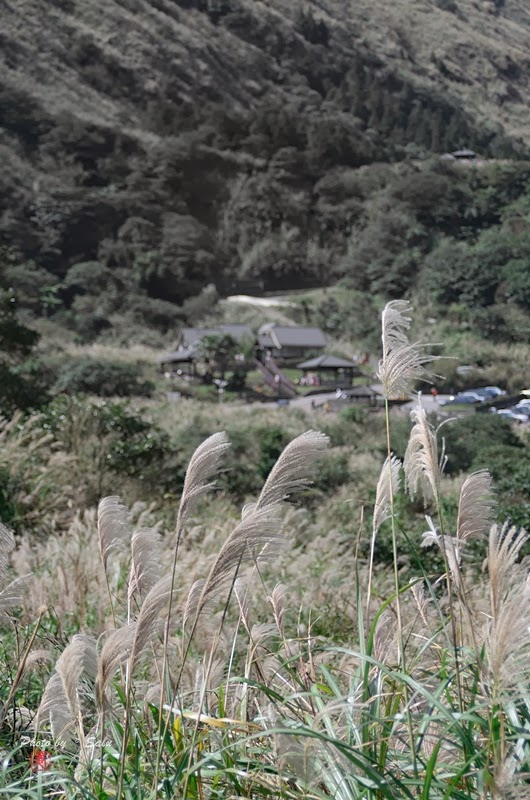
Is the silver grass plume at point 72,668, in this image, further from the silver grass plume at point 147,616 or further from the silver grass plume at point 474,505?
the silver grass plume at point 474,505

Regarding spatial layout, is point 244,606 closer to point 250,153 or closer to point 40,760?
point 40,760

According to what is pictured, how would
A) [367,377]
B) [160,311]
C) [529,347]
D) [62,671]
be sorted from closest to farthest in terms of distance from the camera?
[62,671] < [367,377] < [529,347] < [160,311]

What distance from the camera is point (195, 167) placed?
44438 millimetres

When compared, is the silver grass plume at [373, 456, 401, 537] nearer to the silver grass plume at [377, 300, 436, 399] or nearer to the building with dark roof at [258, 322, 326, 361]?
the silver grass plume at [377, 300, 436, 399]

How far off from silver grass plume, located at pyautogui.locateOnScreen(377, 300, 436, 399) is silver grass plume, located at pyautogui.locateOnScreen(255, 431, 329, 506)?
0.13 metres

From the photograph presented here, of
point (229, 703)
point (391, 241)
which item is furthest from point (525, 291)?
point (229, 703)

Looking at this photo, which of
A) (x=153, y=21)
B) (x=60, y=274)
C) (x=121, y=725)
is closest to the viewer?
(x=121, y=725)

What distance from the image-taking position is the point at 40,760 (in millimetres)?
1179

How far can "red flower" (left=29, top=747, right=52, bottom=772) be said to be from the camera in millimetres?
1167

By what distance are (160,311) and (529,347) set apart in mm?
13535

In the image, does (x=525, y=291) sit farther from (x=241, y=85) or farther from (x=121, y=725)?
(x=121, y=725)

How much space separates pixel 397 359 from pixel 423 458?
123mm

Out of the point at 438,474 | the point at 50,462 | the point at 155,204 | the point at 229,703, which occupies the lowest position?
the point at 155,204

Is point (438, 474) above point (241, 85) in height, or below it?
above
